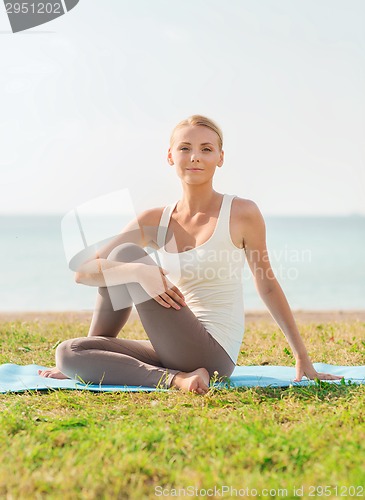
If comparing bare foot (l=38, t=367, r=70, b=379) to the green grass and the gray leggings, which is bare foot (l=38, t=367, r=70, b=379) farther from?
the green grass

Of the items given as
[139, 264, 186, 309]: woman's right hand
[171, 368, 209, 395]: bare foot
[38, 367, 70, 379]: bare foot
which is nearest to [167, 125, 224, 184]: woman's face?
[139, 264, 186, 309]: woman's right hand

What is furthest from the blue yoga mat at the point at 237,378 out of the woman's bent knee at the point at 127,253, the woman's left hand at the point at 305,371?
the woman's bent knee at the point at 127,253

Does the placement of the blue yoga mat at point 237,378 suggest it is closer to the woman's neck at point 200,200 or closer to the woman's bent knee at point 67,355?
the woman's bent knee at point 67,355

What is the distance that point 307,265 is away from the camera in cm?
3312

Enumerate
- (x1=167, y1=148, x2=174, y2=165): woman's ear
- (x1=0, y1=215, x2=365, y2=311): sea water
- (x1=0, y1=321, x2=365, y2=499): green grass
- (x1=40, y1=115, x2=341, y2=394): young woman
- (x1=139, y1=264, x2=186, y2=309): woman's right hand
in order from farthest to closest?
1. (x1=0, y1=215, x2=365, y2=311): sea water
2. (x1=167, y1=148, x2=174, y2=165): woman's ear
3. (x1=40, y1=115, x2=341, y2=394): young woman
4. (x1=139, y1=264, x2=186, y2=309): woman's right hand
5. (x1=0, y1=321, x2=365, y2=499): green grass

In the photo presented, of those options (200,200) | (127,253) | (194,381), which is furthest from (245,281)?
(194,381)

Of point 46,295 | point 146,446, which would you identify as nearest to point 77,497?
point 146,446

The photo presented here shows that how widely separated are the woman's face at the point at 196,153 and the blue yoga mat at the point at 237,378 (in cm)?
123

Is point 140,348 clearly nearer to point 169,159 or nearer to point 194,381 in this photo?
point 194,381

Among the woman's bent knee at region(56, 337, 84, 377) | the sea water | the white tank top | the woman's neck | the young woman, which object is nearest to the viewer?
→ the young woman

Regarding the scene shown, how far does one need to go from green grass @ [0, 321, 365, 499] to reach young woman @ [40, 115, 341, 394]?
20cm

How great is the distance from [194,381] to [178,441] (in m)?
0.81

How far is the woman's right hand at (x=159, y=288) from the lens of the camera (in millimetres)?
3461

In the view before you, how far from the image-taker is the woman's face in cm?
387
